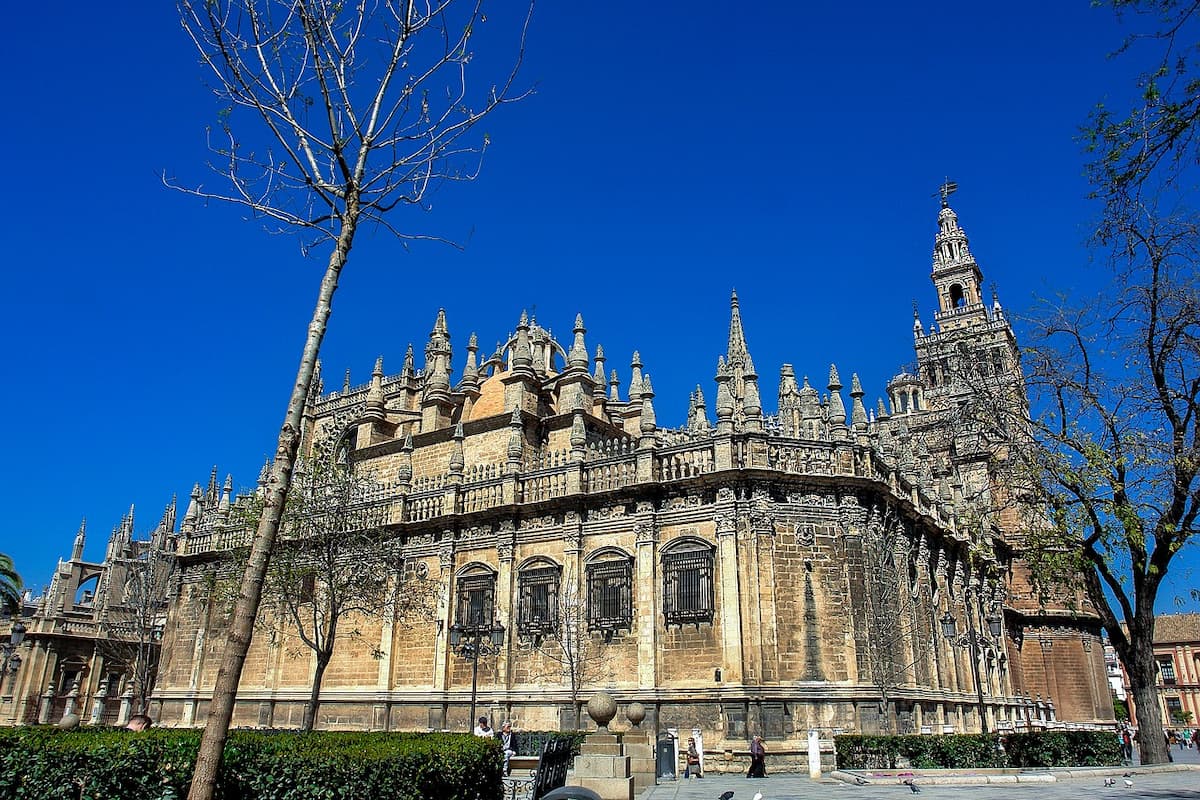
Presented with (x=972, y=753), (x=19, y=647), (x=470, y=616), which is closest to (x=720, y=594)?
(x=972, y=753)

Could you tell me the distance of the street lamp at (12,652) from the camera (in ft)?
135

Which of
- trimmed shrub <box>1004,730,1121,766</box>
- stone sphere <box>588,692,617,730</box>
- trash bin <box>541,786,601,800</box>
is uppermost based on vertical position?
stone sphere <box>588,692,617,730</box>

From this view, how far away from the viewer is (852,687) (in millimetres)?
21172

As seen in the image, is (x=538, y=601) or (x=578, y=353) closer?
(x=538, y=601)

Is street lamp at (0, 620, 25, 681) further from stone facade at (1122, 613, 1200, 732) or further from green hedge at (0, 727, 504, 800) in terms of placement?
stone facade at (1122, 613, 1200, 732)

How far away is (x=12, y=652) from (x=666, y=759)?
126 ft

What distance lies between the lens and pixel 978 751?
773 inches

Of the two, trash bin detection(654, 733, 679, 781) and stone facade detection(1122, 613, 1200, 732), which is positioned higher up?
stone facade detection(1122, 613, 1200, 732)

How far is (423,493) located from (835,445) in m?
14.2

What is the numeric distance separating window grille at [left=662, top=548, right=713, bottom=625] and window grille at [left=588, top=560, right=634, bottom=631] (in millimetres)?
1130

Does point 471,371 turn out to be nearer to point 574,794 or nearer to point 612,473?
→ point 612,473

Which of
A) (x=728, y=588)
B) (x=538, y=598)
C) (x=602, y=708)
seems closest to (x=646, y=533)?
(x=728, y=588)

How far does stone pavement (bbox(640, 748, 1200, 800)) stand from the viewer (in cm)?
1384

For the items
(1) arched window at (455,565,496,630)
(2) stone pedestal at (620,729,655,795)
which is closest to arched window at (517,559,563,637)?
(1) arched window at (455,565,496,630)
